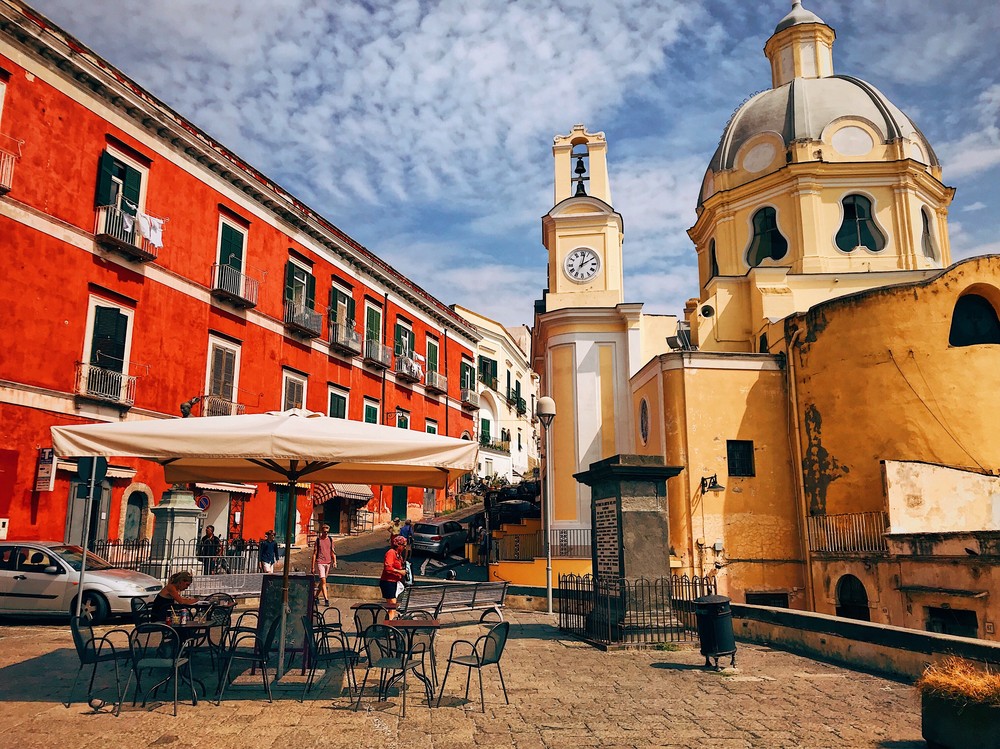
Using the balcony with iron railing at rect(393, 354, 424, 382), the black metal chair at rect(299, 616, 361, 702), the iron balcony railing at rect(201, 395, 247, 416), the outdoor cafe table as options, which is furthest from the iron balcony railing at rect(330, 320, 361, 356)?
the outdoor cafe table

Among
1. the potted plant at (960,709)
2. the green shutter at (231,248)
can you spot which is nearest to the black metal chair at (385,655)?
the potted plant at (960,709)

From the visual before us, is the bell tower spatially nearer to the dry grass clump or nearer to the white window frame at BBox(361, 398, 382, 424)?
the white window frame at BBox(361, 398, 382, 424)

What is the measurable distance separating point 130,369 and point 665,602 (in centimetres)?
1504

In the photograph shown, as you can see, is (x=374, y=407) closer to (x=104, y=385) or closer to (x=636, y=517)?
(x=104, y=385)

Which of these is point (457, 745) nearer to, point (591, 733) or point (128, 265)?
point (591, 733)

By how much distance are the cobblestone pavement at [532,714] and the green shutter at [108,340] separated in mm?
10644

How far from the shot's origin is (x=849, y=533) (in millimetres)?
17266

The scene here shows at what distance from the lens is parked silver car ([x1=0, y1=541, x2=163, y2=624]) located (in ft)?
39.7

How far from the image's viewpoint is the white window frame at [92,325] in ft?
59.0

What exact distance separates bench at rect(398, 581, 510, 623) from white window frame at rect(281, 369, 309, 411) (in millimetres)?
14260

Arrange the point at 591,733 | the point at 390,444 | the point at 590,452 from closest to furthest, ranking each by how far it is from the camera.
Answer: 1. the point at 591,733
2. the point at 390,444
3. the point at 590,452

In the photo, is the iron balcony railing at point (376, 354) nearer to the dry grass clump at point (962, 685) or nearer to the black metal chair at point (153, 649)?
the black metal chair at point (153, 649)

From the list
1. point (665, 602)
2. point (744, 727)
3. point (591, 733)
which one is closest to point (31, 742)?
point (591, 733)

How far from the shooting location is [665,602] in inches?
425
